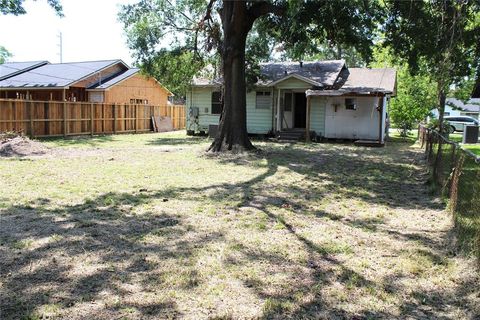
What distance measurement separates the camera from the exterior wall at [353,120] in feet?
70.1

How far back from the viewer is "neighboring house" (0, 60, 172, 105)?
29.0 metres

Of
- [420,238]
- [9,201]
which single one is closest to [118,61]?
[9,201]

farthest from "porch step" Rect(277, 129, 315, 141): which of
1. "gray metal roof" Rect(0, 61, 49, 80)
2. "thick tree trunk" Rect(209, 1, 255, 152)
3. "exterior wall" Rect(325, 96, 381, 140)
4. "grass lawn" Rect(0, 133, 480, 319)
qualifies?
"gray metal roof" Rect(0, 61, 49, 80)

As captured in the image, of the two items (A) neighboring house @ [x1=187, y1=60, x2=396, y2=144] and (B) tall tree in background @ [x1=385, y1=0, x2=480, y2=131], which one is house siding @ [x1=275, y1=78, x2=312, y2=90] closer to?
(A) neighboring house @ [x1=187, y1=60, x2=396, y2=144]

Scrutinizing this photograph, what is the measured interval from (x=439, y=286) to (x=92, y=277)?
10.7 ft

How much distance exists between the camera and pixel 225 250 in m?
5.00

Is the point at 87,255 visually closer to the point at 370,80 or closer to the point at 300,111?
the point at 300,111

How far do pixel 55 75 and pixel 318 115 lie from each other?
18.8m

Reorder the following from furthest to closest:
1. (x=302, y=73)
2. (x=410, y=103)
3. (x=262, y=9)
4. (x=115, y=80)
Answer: (x=115, y=80) < (x=410, y=103) < (x=302, y=73) < (x=262, y=9)

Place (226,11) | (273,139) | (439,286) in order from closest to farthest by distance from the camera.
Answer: (439,286) → (226,11) → (273,139)

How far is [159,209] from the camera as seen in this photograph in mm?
6859

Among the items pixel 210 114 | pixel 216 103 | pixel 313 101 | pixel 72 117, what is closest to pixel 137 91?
pixel 210 114

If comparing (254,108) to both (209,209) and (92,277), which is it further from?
(92,277)

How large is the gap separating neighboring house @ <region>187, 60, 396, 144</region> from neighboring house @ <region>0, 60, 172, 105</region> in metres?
5.82
